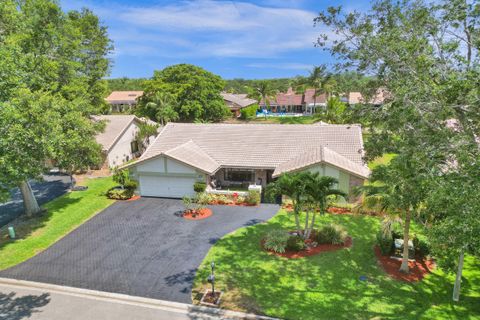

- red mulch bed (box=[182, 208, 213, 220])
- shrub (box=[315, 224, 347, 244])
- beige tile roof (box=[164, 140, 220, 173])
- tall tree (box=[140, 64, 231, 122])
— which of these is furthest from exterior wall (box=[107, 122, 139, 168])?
shrub (box=[315, 224, 347, 244])

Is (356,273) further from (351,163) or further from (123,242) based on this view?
(123,242)

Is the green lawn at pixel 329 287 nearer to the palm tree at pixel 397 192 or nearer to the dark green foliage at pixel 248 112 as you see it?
the palm tree at pixel 397 192

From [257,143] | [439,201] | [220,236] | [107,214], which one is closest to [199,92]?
[257,143]

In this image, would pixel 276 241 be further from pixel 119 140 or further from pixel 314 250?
pixel 119 140

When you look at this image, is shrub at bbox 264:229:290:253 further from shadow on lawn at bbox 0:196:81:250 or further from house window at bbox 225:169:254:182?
shadow on lawn at bbox 0:196:81:250

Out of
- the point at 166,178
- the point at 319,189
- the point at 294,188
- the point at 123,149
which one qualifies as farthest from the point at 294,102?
the point at 294,188
